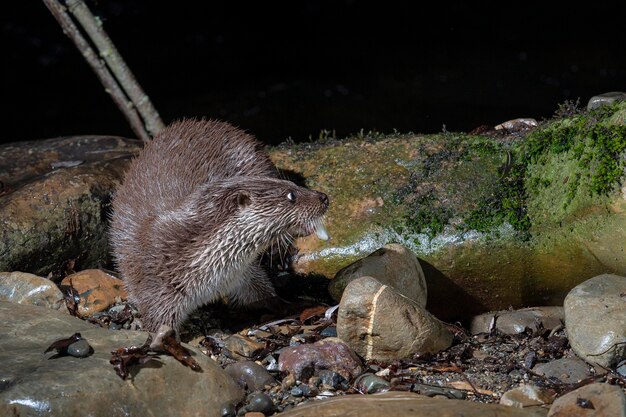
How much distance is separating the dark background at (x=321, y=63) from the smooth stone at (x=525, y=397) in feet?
19.0

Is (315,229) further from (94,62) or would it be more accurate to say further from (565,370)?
(94,62)

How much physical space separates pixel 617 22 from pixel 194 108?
5.62 metres

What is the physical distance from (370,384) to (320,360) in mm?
283

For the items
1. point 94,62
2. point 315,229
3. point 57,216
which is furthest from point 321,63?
point 315,229

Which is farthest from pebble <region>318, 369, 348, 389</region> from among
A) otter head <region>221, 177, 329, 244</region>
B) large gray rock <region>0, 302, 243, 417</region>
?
otter head <region>221, 177, 329, 244</region>

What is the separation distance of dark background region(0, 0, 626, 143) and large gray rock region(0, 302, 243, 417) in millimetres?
5693

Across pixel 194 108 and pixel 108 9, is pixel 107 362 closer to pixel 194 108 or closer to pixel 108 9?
pixel 194 108

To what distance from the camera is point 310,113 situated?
10.5 meters

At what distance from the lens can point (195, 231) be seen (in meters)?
4.92

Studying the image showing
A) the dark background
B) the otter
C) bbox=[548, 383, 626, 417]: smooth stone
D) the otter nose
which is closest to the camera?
bbox=[548, 383, 626, 417]: smooth stone

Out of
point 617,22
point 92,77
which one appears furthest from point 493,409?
point 617,22

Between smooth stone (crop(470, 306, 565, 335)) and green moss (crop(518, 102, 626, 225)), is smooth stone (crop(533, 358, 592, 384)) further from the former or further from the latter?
green moss (crop(518, 102, 626, 225))

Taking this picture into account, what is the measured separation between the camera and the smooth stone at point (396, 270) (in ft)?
16.8

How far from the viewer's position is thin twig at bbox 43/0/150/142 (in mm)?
7090
